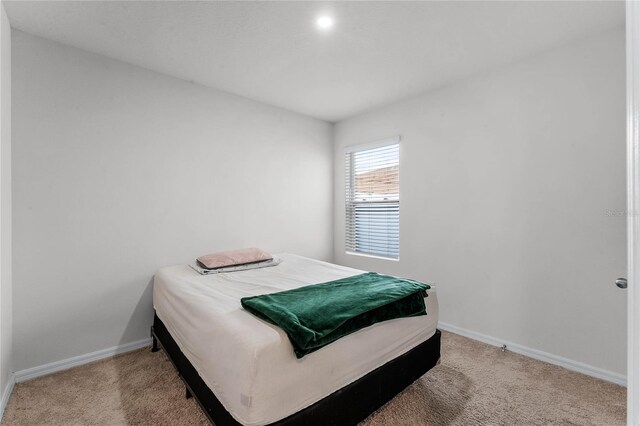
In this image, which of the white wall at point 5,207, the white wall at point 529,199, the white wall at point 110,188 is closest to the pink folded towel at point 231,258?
the white wall at point 110,188

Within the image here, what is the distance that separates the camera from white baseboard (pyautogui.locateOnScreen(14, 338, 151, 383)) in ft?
7.02

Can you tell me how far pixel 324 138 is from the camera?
166 inches

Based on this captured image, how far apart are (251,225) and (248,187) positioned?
438 millimetres

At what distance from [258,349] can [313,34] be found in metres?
2.12

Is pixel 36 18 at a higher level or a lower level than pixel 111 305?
higher

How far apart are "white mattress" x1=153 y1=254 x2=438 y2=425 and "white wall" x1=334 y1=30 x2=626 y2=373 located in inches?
40.8

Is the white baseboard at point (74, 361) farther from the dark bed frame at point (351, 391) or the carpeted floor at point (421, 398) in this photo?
the dark bed frame at point (351, 391)

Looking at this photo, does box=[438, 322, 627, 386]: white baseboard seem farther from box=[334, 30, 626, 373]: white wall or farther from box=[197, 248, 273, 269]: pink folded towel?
box=[197, 248, 273, 269]: pink folded towel

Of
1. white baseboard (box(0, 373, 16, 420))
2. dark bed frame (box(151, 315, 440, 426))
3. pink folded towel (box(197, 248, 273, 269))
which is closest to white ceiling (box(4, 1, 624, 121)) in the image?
pink folded towel (box(197, 248, 273, 269))

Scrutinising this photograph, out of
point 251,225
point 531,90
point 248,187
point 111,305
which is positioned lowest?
point 111,305

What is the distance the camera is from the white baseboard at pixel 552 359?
6.95ft

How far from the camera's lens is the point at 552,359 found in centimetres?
239

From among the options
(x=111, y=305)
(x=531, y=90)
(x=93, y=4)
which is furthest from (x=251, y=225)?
(x=531, y=90)

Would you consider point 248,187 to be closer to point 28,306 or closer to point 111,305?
point 111,305
